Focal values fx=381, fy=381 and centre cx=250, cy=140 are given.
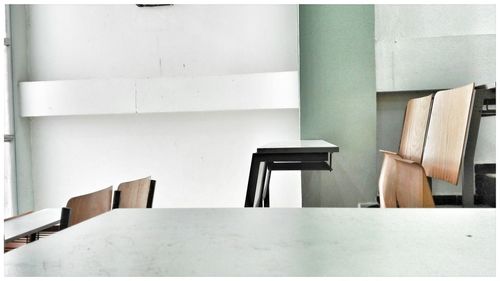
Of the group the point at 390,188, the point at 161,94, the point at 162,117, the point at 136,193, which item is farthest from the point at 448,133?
the point at 162,117

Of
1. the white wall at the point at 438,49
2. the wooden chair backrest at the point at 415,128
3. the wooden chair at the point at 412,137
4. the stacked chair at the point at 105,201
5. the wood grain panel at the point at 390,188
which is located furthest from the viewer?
the white wall at the point at 438,49

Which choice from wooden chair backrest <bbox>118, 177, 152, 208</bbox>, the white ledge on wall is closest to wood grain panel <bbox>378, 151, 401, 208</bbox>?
wooden chair backrest <bbox>118, 177, 152, 208</bbox>

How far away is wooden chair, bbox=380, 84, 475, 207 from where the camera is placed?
149cm

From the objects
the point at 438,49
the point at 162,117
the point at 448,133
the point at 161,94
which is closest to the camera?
the point at 448,133

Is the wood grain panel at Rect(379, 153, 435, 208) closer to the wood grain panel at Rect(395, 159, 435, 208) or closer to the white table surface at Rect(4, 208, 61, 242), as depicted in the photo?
the wood grain panel at Rect(395, 159, 435, 208)

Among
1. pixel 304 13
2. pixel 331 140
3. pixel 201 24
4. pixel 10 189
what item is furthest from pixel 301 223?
pixel 10 189

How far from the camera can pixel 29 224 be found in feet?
6.24

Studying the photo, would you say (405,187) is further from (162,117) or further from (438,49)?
(162,117)

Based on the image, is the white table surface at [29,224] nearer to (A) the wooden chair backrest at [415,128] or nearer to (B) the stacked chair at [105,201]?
(B) the stacked chair at [105,201]

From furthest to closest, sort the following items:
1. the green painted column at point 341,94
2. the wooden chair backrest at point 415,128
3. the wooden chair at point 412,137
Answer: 1. the green painted column at point 341,94
2. the wooden chair backrest at point 415,128
3. the wooden chair at point 412,137

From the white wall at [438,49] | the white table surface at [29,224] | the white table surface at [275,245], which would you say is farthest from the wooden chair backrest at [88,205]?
the white wall at [438,49]

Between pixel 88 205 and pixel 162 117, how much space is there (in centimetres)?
192

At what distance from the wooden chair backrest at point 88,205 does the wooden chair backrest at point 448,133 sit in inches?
60.2

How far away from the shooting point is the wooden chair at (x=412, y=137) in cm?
179
